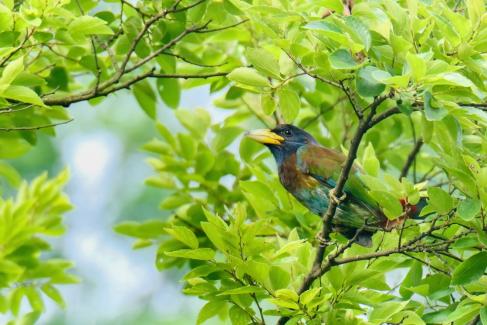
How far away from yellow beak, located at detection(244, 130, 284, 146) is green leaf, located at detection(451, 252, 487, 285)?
5.99 ft

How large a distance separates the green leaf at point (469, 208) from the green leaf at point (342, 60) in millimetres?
585

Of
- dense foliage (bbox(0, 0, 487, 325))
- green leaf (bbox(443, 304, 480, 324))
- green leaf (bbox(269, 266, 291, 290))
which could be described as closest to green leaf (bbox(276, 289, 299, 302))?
dense foliage (bbox(0, 0, 487, 325))

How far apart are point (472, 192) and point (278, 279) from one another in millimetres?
739

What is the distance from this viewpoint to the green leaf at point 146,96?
374 cm

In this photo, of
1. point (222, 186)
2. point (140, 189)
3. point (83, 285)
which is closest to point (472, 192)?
point (222, 186)

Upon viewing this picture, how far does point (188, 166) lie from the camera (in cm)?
406

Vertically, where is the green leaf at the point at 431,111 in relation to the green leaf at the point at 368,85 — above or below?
below

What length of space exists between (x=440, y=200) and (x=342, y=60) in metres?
0.61

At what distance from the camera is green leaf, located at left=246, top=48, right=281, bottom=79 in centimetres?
243

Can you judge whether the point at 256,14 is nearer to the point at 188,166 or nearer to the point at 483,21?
the point at 483,21

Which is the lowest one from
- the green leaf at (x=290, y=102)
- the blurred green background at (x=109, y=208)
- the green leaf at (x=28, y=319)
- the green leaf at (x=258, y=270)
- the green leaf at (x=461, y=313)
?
the blurred green background at (x=109, y=208)

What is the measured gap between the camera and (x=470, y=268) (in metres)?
2.35

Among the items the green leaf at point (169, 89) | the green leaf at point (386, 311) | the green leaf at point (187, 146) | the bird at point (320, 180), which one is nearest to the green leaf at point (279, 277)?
the green leaf at point (386, 311)

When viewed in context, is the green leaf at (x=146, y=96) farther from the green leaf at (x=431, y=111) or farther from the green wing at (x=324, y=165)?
the green leaf at (x=431, y=111)
